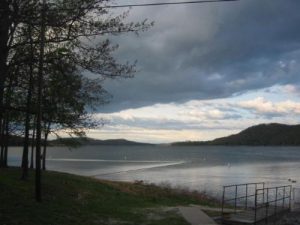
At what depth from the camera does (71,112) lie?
22.8 meters

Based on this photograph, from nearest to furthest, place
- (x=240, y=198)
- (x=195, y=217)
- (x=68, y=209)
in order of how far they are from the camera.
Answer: (x=68, y=209) → (x=195, y=217) → (x=240, y=198)

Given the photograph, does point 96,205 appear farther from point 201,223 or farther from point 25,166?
point 25,166

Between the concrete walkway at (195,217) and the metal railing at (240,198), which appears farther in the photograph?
the metal railing at (240,198)

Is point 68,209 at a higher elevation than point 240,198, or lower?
higher

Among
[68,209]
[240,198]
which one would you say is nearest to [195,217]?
Answer: [68,209]

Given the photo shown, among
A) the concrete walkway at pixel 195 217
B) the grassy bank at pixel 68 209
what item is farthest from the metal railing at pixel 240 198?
the grassy bank at pixel 68 209

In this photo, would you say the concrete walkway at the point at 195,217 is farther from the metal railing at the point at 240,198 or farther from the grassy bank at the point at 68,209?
the metal railing at the point at 240,198

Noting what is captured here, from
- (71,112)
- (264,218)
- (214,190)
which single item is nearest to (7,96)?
(71,112)

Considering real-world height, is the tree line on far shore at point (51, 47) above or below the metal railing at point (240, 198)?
above

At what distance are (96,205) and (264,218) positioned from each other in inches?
264

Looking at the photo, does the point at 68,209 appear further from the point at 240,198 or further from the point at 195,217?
the point at 240,198

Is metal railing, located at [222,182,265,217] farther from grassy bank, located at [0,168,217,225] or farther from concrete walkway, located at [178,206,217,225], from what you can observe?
grassy bank, located at [0,168,217,225]

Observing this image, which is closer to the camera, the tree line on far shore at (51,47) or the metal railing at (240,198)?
the tree line on far shore at (51,47)

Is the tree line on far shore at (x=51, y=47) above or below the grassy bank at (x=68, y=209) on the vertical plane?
above
